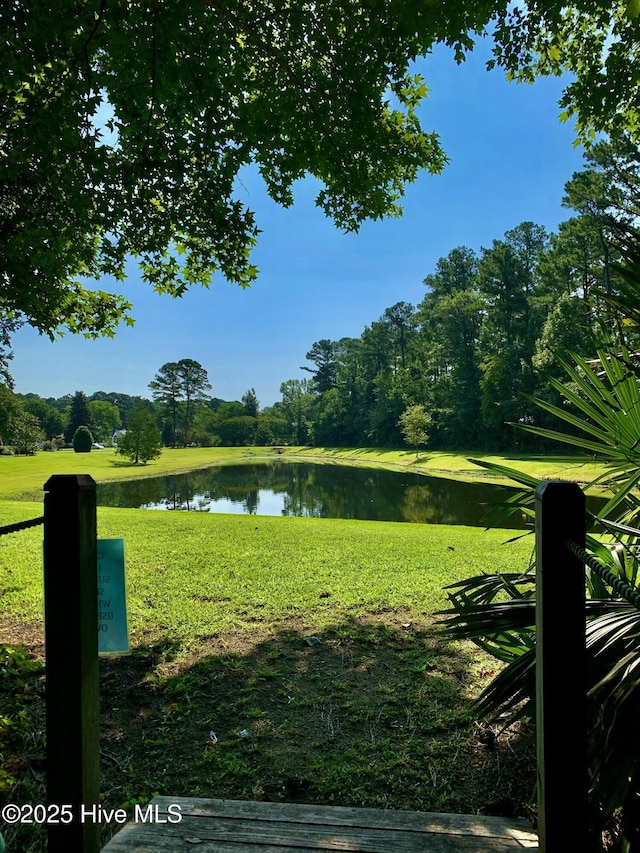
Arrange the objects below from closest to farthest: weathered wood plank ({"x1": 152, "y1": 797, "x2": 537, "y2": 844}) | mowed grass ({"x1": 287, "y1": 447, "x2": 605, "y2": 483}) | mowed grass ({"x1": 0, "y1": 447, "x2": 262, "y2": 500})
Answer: weathered wood plank ({"x1": 152, "y1": 797, "x2": 537, "y2": 844}), mowed grass ({"x1": 287, "y1": 447, "x2": 605, "y2": 483}), mowed grass ({"x1": 0, "y1": 447, "x2": 262, "y2": 500})

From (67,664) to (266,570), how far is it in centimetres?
439

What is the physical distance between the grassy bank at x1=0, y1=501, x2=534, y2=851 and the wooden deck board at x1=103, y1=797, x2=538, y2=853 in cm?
27

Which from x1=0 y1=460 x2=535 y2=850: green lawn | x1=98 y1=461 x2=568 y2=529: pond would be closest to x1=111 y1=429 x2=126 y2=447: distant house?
x1=98 y1=461 x2=568 y2=529: pond

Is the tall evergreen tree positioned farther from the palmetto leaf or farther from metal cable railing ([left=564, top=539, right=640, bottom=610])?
metal cable railing ([left=564, top=539, right=640, bottom=610])

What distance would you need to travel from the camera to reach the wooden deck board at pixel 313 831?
1.47 m

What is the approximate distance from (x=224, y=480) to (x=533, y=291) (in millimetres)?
31020

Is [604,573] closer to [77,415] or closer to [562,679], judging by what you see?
[562,679]

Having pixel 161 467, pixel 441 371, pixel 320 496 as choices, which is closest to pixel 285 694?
pixel 320 496

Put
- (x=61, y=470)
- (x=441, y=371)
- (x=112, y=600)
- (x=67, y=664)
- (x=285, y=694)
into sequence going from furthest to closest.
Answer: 1. (x=441, y=371)
2. (x=61, y=470)
3. (x=285, y=694)
4. (x=112, y=600)
5. (x=67, y=664)

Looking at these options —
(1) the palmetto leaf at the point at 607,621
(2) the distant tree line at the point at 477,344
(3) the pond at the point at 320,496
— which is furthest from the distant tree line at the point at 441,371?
(1) the palmetto leaf at the point at 607,621

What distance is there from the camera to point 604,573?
911 mm

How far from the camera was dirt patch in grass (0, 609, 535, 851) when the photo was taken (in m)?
1.98

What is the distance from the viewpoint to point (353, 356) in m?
58.5

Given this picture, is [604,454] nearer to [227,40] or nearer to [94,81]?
[227,40]
